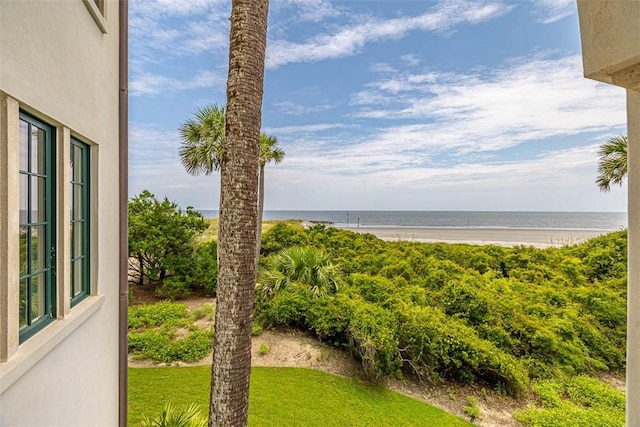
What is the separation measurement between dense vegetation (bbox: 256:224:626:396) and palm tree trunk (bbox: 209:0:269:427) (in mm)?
3803

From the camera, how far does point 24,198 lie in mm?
2104

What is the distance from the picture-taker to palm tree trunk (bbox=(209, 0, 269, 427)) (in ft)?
11.1

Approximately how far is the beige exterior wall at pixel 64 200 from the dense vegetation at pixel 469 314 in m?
4.89

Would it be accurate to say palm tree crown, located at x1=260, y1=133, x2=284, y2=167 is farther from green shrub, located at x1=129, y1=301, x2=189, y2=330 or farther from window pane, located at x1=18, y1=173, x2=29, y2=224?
window pane, located at x1=18, y1=173, x2=29, y2=224

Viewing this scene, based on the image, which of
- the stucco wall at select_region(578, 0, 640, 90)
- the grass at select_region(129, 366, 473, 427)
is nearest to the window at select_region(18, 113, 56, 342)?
the stucco wall at select_region(578, 0, 640, 90)

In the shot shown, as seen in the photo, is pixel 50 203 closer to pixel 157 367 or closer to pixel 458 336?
pixel 157 367

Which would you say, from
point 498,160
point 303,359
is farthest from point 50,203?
point 498,160

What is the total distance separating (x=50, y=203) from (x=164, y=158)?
12270mm

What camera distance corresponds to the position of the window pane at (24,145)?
2.03m

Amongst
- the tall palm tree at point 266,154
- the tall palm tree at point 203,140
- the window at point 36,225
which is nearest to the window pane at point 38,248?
the window at point 36,225

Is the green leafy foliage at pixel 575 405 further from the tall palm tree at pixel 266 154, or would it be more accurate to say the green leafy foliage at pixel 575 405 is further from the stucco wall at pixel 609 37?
the tall palm tree at pixel 266 154

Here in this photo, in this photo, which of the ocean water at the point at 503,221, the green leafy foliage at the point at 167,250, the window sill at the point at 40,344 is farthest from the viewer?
the ocean water at the point at 503,221

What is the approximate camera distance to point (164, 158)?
44.3 feet

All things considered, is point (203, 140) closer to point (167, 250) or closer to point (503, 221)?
point (167, 250)
